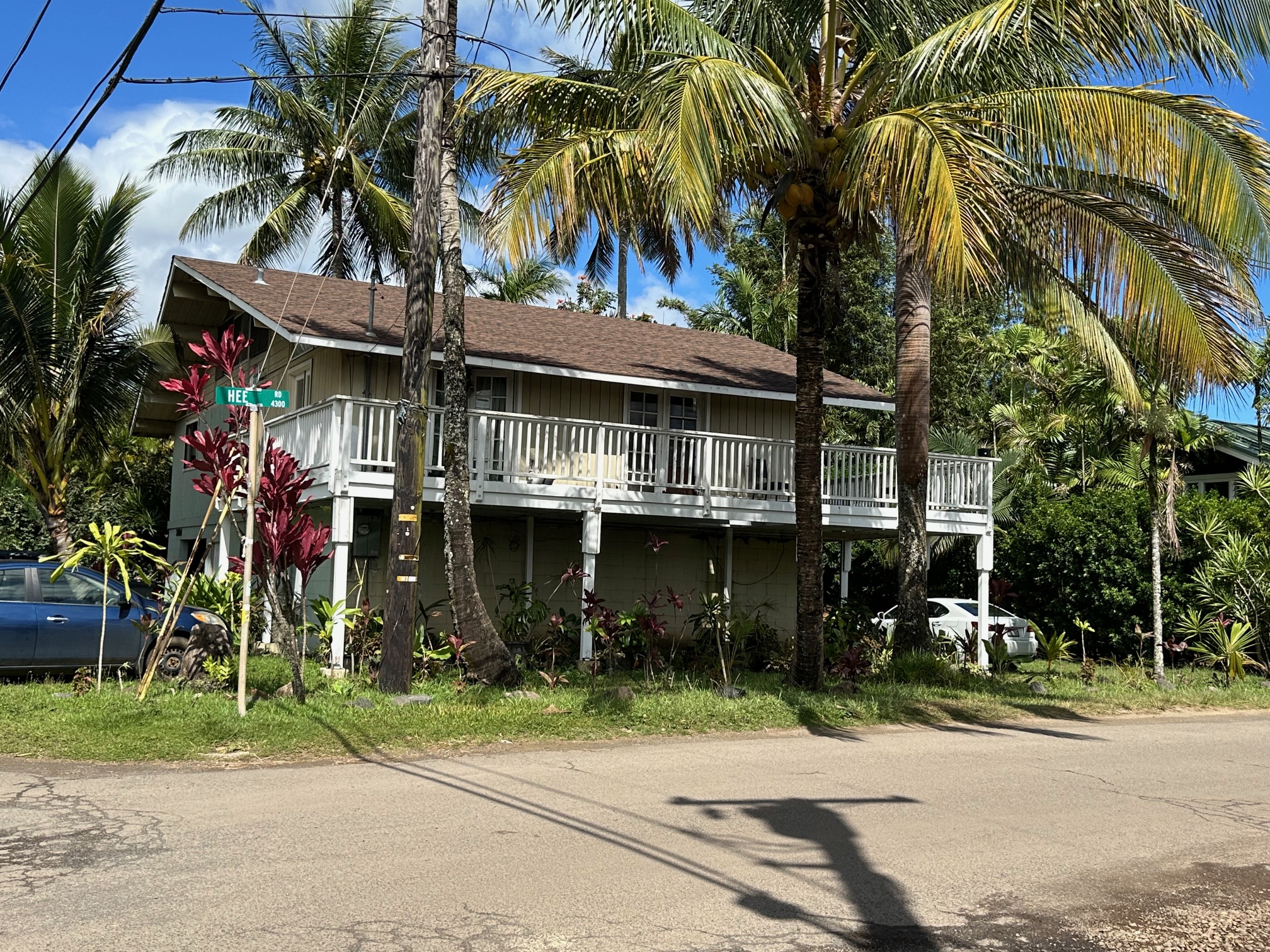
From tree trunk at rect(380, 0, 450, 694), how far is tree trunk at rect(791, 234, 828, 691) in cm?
443

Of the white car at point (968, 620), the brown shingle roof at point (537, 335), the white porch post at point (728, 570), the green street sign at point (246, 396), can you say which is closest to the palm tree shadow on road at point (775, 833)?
the green street sign at point (246, 396)

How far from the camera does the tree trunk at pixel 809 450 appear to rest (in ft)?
45.6

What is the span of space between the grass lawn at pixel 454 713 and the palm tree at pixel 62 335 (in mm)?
6608

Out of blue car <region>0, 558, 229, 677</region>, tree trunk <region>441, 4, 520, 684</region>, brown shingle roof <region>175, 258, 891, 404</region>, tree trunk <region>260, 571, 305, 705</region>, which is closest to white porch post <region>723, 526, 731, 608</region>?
brown shingle roof <region>175, 258, 891, 404</region>

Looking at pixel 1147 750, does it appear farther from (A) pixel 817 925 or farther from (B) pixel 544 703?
(A) pixel 817 925

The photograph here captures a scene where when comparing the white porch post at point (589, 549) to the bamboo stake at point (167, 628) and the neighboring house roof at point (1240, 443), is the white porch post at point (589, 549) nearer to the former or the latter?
the bamboo stake at point (167, 628)

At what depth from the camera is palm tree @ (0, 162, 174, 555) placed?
19.0m

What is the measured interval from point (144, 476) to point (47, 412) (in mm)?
13132

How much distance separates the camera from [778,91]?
38.6ft

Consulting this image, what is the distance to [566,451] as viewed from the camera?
17203 mm

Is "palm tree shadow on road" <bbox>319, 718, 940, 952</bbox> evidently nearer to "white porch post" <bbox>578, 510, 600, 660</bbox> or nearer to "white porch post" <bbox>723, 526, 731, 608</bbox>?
"white porch post" <bbox>578, 510, 600, 660</bbox>

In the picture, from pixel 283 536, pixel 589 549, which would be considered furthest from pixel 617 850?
pixel 589 549

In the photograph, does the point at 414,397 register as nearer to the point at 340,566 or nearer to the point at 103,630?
the point at 340,566

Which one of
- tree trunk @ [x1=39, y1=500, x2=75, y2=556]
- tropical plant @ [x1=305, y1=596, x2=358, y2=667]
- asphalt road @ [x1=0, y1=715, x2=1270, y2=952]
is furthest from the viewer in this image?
tree trunk @ [x1=39, y1=500, x2=75, y2=556]
